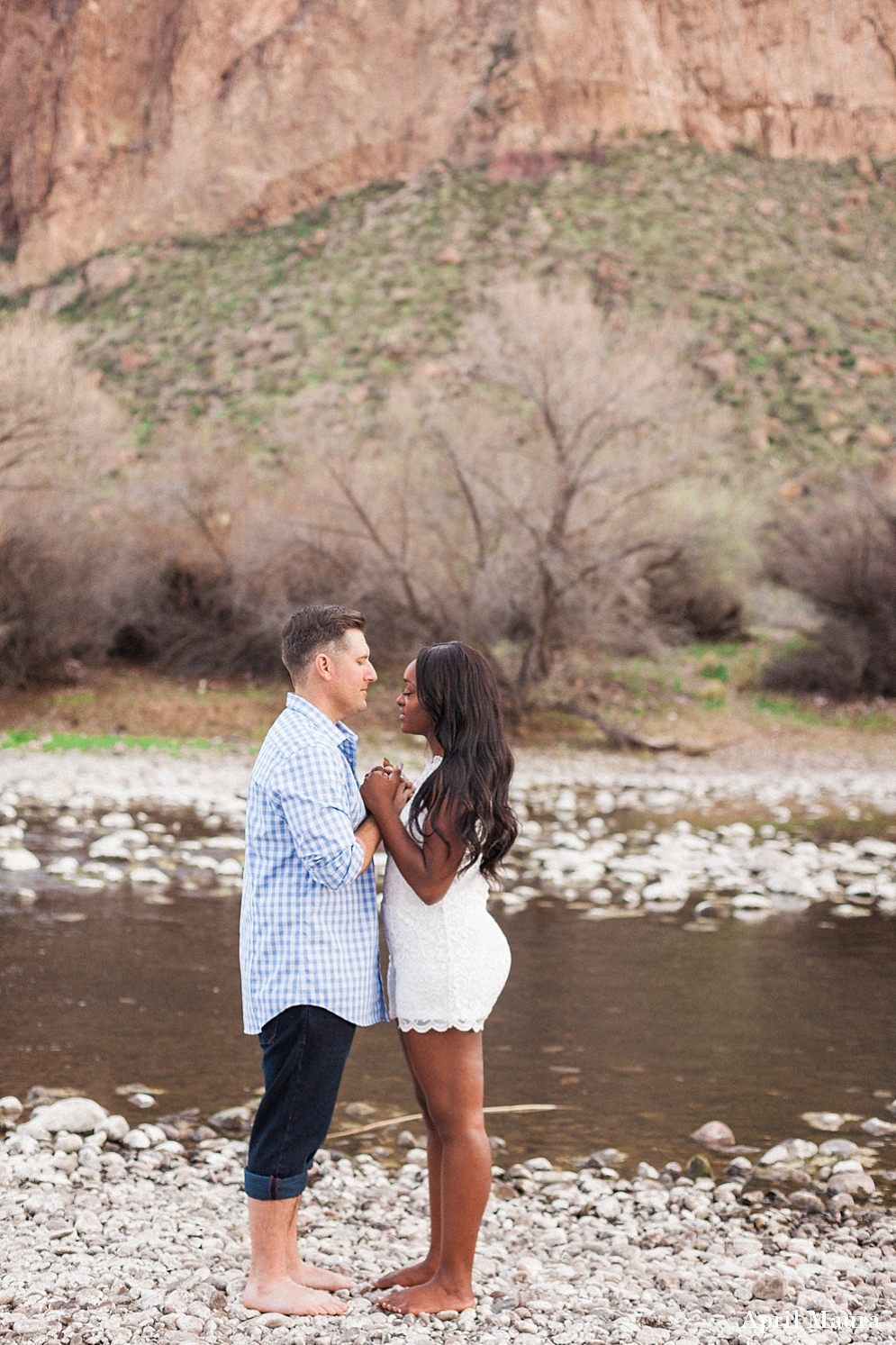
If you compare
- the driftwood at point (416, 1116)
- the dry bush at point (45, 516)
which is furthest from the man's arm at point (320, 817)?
the dry bush at point (45, 516)

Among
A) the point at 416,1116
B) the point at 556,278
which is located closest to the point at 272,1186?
the point at 416,1116

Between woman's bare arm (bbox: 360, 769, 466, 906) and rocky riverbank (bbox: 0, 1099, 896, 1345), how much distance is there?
1130mm

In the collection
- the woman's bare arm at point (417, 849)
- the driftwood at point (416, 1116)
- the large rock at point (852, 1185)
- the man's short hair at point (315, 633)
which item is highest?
the man's short hair at point (315, 633)

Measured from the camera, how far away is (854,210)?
43.7 metres

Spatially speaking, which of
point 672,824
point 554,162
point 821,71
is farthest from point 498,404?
point 821,71

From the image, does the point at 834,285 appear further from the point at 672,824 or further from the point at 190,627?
the point at 672,824

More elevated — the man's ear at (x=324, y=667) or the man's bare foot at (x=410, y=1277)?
the man's ear at (x=324, y=667)

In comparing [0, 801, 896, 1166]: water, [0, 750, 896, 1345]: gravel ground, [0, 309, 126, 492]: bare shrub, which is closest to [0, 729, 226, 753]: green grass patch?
[0, 309, 126, 492]: bare shrub

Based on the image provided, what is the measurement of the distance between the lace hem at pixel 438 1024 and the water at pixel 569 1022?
178cm

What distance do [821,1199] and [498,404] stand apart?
2061 cm

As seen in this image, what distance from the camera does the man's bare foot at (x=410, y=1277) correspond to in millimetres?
3539

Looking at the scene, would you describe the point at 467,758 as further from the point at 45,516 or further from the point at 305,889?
the point at 45,516

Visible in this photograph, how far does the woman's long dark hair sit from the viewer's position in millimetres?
3404

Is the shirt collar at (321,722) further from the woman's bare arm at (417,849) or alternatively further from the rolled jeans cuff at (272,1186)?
the rolled jeans cuff at (272,1186)
